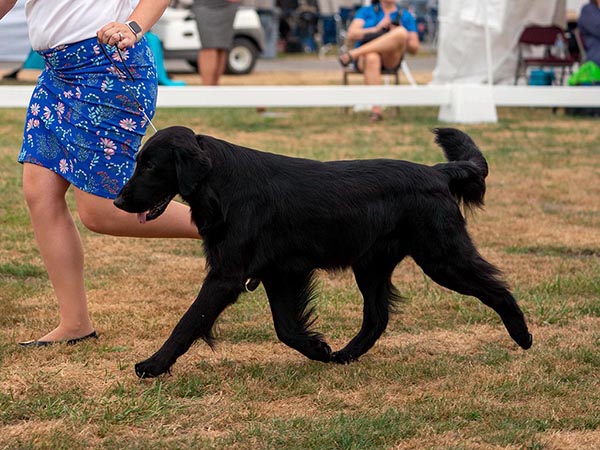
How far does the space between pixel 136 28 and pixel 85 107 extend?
1.10 ft

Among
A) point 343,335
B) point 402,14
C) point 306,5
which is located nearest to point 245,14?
point 402,14

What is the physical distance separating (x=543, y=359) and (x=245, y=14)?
1590 centimetres

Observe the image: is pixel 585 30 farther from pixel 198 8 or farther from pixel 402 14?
pixel 198 8

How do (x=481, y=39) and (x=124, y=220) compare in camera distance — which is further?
(x=481, y=39)

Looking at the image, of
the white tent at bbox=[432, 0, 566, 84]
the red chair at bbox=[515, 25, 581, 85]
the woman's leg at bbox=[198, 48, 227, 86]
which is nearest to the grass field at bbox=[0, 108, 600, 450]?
the woman's leg at bbox=[198, 48, 227, 86]

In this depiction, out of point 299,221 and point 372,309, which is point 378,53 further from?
point 299,221

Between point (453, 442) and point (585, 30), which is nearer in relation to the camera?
point (453, 442)

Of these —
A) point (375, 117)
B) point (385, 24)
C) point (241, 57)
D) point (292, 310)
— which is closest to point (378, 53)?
point (385, 24)

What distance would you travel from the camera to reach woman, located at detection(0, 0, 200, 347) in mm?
3684

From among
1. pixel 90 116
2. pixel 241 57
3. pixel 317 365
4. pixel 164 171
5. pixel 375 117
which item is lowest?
pixel 241 57

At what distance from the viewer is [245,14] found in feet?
62.4

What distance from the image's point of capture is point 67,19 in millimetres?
3682

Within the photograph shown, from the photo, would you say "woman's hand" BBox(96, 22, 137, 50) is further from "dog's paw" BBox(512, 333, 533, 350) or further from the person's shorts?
the person's shorts

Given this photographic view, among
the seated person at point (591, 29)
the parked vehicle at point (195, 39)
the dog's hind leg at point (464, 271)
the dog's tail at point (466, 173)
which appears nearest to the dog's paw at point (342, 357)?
the dog's hind leg at point (464, 271)
